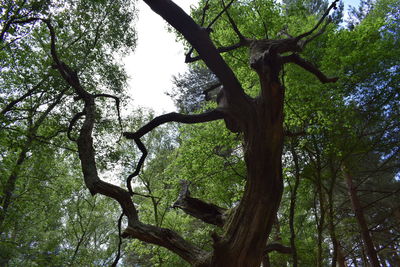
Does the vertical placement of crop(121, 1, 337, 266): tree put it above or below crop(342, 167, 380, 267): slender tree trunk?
below

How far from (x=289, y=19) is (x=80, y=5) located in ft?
22.6

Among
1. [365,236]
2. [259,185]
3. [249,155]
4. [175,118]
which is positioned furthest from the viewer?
[365,236]

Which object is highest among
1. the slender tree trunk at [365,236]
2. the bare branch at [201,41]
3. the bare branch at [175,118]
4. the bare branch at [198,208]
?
the slender tree trunk at [365,236]

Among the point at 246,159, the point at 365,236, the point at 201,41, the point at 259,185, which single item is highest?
the point at 365,236

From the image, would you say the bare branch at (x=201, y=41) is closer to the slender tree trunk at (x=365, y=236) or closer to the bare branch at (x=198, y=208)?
the bare branch at (x=198, y=208)

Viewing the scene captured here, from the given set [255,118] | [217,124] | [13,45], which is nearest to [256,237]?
[255,118]

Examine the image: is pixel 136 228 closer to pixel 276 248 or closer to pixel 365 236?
pixel 276 248

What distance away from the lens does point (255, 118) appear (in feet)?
8.59

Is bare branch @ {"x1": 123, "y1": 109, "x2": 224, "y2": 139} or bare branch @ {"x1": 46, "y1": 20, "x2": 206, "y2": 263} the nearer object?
bare branch @ {"x1": 46, "y1": 20, "x2": 206, "y2": 263}

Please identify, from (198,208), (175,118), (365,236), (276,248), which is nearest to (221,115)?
(175,118)

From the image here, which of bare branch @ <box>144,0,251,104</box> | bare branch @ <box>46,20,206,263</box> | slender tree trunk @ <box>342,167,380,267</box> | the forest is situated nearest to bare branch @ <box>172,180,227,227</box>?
the forest

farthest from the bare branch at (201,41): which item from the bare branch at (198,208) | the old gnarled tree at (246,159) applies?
the bare branch at (198,208)

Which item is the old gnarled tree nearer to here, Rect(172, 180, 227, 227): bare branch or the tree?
the tree

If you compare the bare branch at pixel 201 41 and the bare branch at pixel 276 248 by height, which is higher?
the bare branch at pixel 201 41
